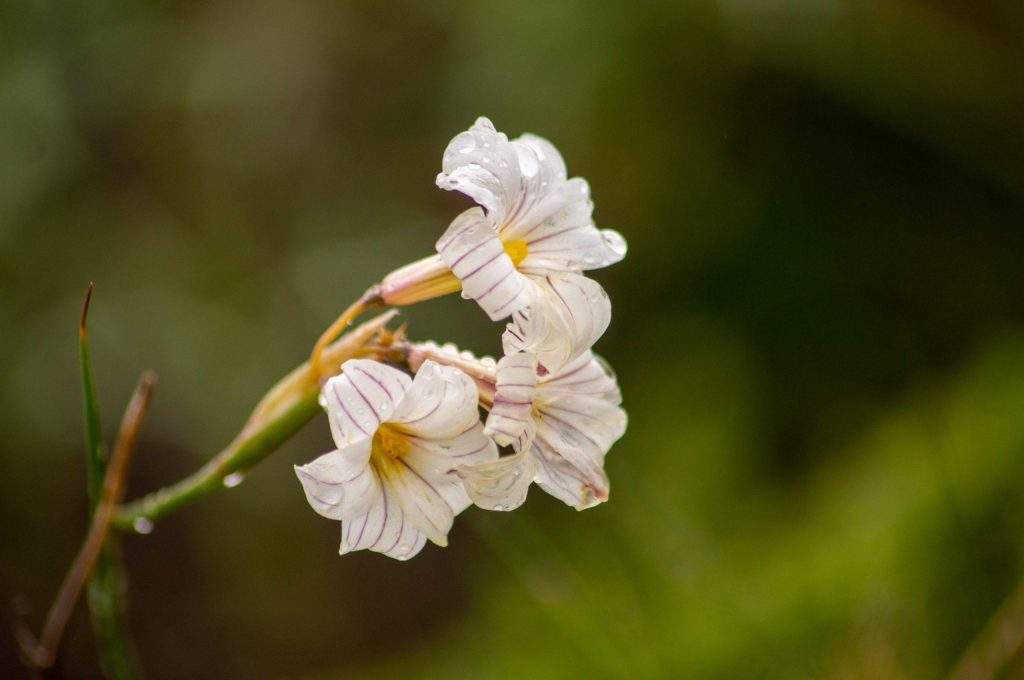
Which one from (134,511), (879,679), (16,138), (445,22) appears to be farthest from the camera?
(445,22)

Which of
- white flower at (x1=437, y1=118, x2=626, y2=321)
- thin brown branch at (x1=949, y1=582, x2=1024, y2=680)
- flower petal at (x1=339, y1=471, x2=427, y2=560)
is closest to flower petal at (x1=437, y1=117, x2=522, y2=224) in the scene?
white flower at (x1=437, y1=118, x2=626, y2=321)

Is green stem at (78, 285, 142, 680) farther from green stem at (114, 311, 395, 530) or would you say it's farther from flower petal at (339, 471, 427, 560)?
flower petal at (339, 471, 427, 560)

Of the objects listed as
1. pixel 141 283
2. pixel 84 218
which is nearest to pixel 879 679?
pixel 141 283

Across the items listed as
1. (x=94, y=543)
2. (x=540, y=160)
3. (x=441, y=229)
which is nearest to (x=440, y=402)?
(x=540, y=160)

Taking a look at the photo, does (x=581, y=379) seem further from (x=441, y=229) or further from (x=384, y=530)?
(x=441, y=229)

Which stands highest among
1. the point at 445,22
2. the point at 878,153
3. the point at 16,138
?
the point at 878,153

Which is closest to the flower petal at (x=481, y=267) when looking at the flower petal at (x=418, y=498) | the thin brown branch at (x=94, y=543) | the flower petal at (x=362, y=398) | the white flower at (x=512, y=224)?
the white flower at (x=512, y=224)

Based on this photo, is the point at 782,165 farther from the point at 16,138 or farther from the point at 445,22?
the point at 16,138
